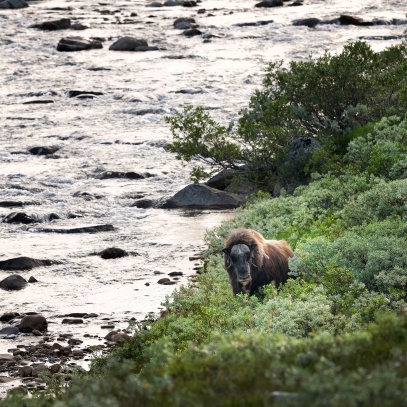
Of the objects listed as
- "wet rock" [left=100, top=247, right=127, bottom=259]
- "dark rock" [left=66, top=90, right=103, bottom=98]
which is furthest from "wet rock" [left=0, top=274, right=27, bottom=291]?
"dark rock" [left=66, top=90, right=103, bottom=98]

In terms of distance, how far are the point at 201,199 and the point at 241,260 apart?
10.9 meters

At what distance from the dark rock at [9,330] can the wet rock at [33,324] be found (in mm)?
77

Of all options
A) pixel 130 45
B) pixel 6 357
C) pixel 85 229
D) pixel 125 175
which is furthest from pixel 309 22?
pixel 6 357

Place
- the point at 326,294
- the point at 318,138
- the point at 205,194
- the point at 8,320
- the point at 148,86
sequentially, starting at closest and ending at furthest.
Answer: the point at 326,294, the point at 8,320, the point at 318,138, the point at 205,194, the point at 148,86

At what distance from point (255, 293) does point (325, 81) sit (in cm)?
871

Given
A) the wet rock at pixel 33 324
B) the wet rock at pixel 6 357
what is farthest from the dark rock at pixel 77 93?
the wet rock at pixel 6 357

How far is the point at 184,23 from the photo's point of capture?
47.6m

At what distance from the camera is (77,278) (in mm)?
17891

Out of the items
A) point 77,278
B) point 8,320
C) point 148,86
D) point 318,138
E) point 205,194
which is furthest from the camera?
point 148,86

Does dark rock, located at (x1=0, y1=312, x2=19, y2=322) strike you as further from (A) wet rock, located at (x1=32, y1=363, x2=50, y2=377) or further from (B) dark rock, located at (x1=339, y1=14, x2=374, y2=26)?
(B) dark rock, located at (x1=339, y1=14, x2=374, y2=26)

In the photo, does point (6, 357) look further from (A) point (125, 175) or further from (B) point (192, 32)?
(B) point (192, 32)

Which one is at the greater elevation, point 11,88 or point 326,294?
point 326,294

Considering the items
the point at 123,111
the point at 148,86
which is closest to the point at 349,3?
the point at 148,86

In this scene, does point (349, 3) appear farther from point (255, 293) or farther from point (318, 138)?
point (255, 293)
